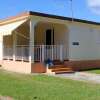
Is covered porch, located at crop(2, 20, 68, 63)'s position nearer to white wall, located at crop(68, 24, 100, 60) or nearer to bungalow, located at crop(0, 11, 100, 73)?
bungalow, located at crop(0, 11, 100, 73)

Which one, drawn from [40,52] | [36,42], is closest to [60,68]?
[40,52]

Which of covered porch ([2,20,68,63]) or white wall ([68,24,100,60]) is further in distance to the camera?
white wall ([68,24,100,60])

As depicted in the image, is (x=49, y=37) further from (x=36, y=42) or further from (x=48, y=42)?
(x=36, y=42)

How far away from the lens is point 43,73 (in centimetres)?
1783

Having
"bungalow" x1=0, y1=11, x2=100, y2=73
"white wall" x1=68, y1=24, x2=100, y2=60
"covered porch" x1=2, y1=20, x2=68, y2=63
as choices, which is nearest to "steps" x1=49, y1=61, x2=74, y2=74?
"bungalow" x1=0, y1=11, x2=100, y2=73

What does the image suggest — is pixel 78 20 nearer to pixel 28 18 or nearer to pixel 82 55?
pixel 82 55

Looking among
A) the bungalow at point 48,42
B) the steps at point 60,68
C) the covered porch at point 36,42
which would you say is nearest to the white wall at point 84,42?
the bungalow at point 48,42

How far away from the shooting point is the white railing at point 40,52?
1845cm

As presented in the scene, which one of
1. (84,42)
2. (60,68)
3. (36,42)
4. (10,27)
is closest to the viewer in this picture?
(60,68)

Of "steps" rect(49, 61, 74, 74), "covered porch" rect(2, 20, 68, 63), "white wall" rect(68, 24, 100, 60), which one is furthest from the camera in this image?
"white wall" rect(68, 24, 100, 60)

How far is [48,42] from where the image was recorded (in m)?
21.7

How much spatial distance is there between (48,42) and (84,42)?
2770mm

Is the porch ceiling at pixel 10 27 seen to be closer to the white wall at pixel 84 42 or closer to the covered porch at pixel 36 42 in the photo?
the covered porch at pixel 36 42

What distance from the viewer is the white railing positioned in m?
18.5
